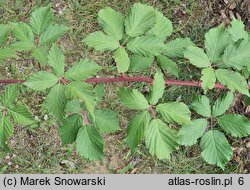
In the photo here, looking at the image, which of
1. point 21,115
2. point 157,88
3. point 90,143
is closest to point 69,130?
point 90,143

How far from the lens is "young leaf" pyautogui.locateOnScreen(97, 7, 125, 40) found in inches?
64.6

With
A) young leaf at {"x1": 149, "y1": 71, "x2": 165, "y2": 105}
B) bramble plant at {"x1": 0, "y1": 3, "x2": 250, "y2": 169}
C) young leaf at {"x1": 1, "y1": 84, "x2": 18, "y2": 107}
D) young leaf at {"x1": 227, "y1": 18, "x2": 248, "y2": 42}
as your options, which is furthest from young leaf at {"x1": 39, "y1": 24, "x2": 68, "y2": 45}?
young leaf at {"x1": 227, "y1": 18, "x2": 248, "y2": 42}

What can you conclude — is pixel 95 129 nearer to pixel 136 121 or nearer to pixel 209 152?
pixel 136 121

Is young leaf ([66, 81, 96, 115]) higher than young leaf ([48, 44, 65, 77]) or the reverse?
the reverse

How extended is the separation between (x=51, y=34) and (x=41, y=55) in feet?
0.35

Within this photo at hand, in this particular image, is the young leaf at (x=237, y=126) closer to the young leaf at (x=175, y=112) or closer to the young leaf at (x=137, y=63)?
the young leaf at (x=175, y=112)

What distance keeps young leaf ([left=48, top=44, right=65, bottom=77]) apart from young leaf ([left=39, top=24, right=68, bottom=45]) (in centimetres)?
12

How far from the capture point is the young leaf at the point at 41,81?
4.92 feet

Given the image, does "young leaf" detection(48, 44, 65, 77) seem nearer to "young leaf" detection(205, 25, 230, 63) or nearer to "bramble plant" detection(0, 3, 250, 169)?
"bramble plant" detection(0, 3, 250, 169)

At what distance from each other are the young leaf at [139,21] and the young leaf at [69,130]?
0.49 m

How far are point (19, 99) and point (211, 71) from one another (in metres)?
2.07

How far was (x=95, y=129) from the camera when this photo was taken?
176 centimetres

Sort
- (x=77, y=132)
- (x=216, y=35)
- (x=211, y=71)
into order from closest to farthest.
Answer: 1. (x=211, y=71)
2. (x=216, y=35)
3. (x=77, y=132)

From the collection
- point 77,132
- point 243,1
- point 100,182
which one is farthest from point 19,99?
point 243,1
